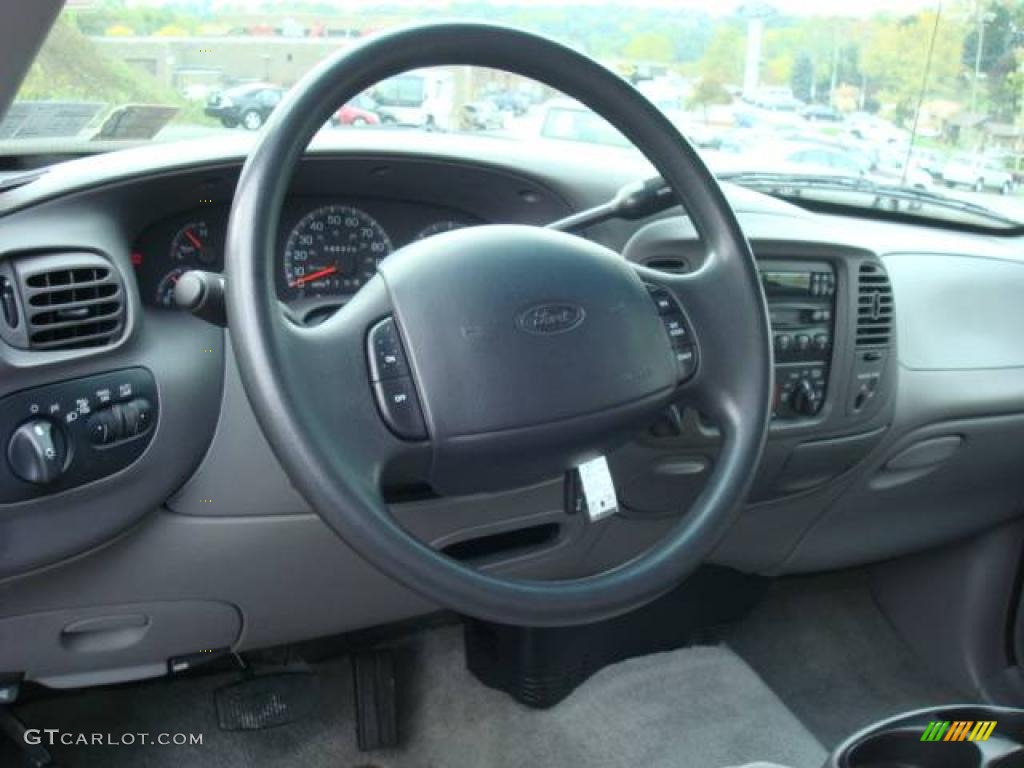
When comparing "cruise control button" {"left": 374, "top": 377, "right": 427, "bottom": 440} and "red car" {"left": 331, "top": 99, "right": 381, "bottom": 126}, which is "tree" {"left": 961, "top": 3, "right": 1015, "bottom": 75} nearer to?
"red car" {"left": 331, "top": 99, "right": 381, "bottom": 126}

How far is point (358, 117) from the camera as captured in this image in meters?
1.69

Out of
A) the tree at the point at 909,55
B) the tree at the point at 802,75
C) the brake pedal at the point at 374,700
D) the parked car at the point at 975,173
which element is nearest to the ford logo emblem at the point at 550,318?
the tree at the point at 802,75

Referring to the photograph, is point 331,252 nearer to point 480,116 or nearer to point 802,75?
point 480,116

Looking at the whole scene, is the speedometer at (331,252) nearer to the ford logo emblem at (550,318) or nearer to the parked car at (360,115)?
the parked car at (360,115)

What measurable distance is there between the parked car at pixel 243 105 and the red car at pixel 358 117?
115 mm

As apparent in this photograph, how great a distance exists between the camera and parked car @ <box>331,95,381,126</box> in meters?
1.60

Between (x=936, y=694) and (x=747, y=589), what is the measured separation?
1.63 feet

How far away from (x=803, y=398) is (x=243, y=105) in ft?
3.27

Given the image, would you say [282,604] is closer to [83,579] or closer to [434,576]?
[83,579]

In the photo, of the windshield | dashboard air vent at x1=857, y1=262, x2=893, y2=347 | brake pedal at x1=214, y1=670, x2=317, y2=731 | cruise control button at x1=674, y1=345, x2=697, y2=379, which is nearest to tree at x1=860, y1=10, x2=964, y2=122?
the windshield

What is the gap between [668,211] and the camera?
178cm

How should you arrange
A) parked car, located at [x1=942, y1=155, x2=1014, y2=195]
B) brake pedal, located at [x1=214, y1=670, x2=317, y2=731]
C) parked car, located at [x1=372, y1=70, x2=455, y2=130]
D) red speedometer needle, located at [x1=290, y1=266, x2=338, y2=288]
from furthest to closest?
parked car, located at [x1=942, y1=155, x2=1014, y2=195], brake pedal, located at [x1=214, y1=670, x2=317, y2=731], red speedometer needle, located at [x1=290, y1=266, x2=338, y2=288], parked car, located at [x1=372, y1=70, x2=455, y2=130]

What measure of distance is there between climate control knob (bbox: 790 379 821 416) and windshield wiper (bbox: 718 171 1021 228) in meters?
0.44

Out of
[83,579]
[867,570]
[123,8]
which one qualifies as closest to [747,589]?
[867,570]
